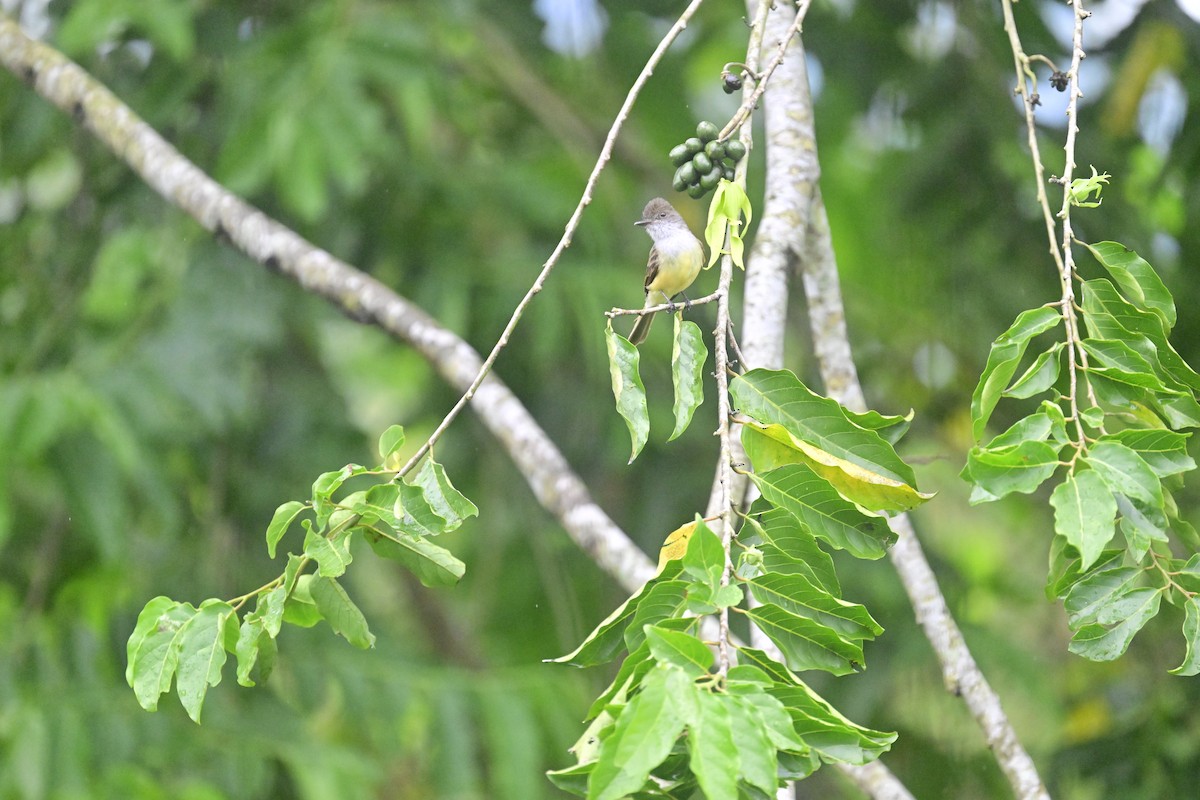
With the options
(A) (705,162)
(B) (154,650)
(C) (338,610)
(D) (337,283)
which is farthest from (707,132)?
(D) (337,283)

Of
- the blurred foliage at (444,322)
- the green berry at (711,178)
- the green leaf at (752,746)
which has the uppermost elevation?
the green berry at (711,178)

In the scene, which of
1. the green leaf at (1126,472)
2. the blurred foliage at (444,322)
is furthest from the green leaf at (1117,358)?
the blurred foliage at (444,322)

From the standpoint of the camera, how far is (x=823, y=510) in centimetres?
165

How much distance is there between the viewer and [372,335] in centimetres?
716

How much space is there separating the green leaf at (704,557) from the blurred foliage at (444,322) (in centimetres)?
275

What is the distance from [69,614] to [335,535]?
3.14m

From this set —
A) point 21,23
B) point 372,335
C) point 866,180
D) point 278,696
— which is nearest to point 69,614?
point 278,696

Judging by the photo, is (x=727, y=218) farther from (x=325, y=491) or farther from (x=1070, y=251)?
(x=325, y=491)

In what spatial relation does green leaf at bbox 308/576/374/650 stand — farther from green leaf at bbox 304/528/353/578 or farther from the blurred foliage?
the blurred foliage

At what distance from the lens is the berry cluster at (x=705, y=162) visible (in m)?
1.88

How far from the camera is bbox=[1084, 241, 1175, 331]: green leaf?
5.89 ft

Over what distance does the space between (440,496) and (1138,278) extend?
1.06 m

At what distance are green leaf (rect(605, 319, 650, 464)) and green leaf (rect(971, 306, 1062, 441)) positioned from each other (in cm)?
43

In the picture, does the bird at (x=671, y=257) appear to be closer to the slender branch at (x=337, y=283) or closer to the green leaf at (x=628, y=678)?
the slender branch at (x=337, y=283)
